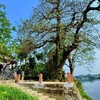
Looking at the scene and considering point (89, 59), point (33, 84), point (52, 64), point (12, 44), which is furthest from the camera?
point (89, 59)

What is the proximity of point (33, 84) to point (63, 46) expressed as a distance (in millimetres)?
6509

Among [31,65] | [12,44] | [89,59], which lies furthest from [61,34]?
[89,59]

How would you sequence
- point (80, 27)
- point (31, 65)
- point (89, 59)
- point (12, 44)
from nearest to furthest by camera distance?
point (12, 44) → point (80, 27) → point (31, 65) → point (89, 59)

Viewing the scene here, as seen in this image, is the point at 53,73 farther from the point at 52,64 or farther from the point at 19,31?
the point at 19,31

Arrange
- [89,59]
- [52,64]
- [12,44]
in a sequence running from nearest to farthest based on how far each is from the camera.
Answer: [12,44], [52,64], [89,59]

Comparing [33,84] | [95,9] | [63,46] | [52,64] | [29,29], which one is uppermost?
[95,9]

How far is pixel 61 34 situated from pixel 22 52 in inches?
159

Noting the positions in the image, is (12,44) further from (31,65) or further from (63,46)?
(31,65)

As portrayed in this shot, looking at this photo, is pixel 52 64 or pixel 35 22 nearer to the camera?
pixel 35 22

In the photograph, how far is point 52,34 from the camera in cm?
Result: 1848

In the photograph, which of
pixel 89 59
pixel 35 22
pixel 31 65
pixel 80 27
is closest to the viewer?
pixel 80 27

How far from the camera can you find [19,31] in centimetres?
1972

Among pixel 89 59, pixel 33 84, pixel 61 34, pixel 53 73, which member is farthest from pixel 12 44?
pixel 89 59

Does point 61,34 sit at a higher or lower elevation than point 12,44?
higher
